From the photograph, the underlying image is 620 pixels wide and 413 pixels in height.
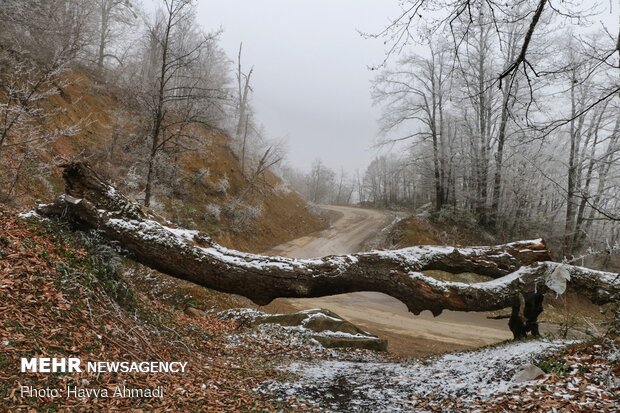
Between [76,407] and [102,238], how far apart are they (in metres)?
4.07

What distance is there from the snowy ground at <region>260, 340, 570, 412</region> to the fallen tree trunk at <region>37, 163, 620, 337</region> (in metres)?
1.02

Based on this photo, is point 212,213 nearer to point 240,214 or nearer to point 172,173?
point 240,214

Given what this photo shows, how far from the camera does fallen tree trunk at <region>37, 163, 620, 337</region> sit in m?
6.89

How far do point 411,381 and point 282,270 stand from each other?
2.73m

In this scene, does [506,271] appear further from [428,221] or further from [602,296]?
[428,221]

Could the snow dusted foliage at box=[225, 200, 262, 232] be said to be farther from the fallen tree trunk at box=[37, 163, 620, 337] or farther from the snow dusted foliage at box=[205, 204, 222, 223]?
the fallen tree trunk at box=[37, 163, 620, 337]

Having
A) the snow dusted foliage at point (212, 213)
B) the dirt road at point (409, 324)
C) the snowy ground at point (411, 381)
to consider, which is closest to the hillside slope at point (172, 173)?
the snow dusted foliage at point (212, 213)

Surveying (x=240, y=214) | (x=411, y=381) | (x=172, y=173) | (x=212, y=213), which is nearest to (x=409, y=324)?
(x=411, y=381)

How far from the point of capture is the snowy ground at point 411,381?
472 centimetres

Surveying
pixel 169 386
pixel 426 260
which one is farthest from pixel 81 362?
pixel 426 260

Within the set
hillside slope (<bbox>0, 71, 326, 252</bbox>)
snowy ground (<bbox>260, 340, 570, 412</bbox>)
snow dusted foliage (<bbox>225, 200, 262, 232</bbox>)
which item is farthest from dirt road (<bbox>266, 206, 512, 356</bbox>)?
snow dusted foliage (<bbox>225, 200, 262, 232</bbox>)

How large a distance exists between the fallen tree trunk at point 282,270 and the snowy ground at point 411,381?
1.02 metres

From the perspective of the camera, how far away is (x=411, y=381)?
557cm

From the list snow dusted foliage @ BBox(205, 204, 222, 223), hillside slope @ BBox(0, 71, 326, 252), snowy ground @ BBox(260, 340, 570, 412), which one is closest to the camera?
snowy ground @ BBox(260, 340, 570, 412)
